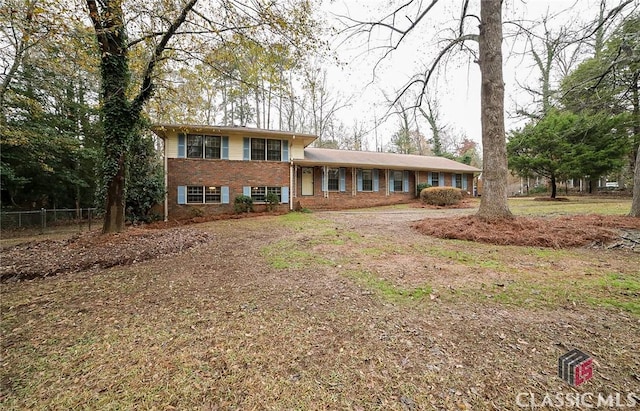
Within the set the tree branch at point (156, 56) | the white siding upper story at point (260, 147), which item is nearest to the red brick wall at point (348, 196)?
the white siding upper story at point (260, 147)

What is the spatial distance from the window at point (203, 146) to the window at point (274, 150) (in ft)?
8.92

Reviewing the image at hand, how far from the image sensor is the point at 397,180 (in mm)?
19125

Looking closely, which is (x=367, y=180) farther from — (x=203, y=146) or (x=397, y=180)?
(x=203, y=146)

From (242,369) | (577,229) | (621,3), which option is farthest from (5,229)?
(621,3)

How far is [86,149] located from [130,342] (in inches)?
654

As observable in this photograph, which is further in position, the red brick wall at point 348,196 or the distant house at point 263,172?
the red brick wall at point 348,196

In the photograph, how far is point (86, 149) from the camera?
13875mm

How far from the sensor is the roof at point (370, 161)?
53.7 feet

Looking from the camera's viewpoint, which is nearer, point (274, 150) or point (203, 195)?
point (203, 195)

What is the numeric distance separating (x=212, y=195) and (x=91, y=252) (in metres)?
8.24

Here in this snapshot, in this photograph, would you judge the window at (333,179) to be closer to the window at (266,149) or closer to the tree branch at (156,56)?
the window at (266,149)

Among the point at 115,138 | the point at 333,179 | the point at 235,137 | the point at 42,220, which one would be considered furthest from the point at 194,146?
the point at 333,179

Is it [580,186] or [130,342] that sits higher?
[580,186]

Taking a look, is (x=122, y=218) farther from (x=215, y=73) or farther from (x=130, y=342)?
(x=130, y=342)
